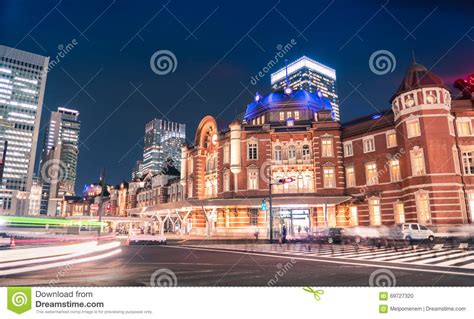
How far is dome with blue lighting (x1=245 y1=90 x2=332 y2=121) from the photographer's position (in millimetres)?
41875

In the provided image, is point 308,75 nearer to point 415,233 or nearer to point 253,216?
point 253,216

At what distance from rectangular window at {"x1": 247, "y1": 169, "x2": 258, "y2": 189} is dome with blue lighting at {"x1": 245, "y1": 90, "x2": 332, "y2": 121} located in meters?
11.4

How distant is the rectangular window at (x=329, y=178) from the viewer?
3350 centimetres

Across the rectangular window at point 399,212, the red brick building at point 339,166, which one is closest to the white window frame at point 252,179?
the red brick building at point 339,166

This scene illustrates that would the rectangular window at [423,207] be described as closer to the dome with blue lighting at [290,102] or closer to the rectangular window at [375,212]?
the rectangular window at [375,212]

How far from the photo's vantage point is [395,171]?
29141 millimetres

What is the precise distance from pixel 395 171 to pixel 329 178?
6.68 metres

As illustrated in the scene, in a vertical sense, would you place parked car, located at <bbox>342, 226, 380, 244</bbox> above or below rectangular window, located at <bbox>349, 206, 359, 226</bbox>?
below

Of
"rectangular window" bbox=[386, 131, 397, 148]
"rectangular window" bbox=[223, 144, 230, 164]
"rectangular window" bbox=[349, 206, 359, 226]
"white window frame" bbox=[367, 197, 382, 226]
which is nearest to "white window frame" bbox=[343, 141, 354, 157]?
"rectangular window" bbox=[386, 131, 397, 148]

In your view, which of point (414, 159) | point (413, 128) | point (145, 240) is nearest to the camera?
point (414, 159)
